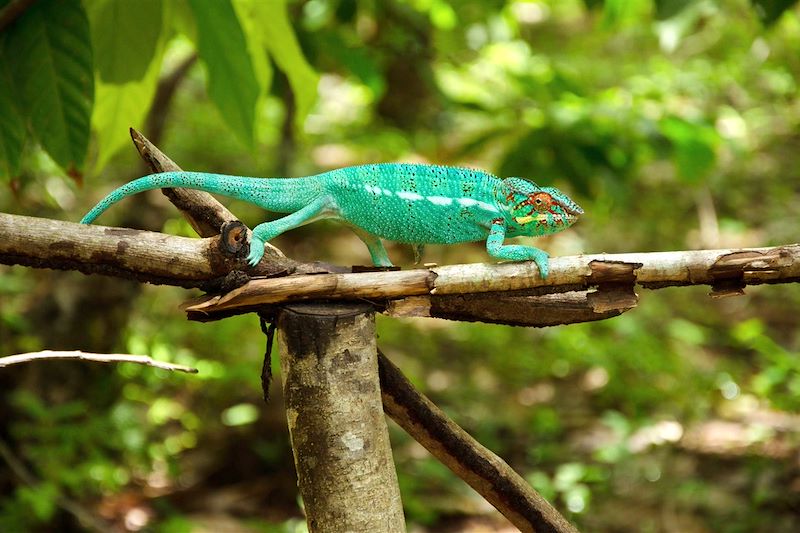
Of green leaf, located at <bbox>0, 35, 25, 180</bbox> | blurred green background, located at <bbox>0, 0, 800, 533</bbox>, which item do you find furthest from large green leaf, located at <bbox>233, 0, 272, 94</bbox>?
green leaf, located at <bbox>0, 35, 25, 180</bbox>

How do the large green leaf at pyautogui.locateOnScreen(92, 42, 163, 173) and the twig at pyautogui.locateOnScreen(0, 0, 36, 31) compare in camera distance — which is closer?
the twig at pyautogui.locateOnScreen(0, 0, 36, 31)

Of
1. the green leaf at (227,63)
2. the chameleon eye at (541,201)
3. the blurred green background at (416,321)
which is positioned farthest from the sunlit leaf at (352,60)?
the chameleon eye at (541,201)

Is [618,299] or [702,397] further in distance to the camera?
[702,397]

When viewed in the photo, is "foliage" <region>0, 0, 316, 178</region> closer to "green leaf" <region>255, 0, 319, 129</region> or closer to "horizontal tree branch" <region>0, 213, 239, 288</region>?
"green leaf" <region>255, 0, 319, 129</region>

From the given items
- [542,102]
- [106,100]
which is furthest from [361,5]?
[106,100]

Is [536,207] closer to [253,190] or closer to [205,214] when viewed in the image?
[253,190]

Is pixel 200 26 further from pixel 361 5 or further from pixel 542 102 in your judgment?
pixel 361 5
